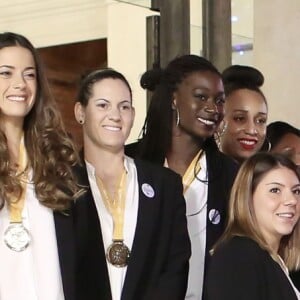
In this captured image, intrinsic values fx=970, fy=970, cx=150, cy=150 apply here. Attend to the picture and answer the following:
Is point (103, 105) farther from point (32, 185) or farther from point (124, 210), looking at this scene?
point (32, 185)

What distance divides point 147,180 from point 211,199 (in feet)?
1.14

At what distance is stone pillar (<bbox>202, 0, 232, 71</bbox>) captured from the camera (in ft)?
19.4

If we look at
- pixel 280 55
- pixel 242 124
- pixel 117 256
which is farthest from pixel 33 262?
pixel 280 55

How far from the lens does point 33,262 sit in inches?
114

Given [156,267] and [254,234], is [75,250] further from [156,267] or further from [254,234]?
[254,234]

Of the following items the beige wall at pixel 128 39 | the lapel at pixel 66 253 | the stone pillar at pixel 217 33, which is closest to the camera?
the lapel at pixel 66 253

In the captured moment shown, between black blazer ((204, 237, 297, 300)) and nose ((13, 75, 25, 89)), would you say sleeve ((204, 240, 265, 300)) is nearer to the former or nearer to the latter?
black blazer ((204, 237, 297, 300))

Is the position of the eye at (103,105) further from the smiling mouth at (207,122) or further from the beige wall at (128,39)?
the beige wall at (128,39)

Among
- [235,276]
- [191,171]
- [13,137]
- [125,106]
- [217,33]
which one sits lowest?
[235,276]

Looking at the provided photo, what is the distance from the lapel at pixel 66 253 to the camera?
9.70 ft

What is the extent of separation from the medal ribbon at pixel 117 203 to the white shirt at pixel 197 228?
363 millimetres

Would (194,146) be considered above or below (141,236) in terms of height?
above

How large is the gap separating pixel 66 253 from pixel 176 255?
431 millimetres

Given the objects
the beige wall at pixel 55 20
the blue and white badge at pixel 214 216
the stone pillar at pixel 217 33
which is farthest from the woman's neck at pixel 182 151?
the stone pillar at pixel 217 33
